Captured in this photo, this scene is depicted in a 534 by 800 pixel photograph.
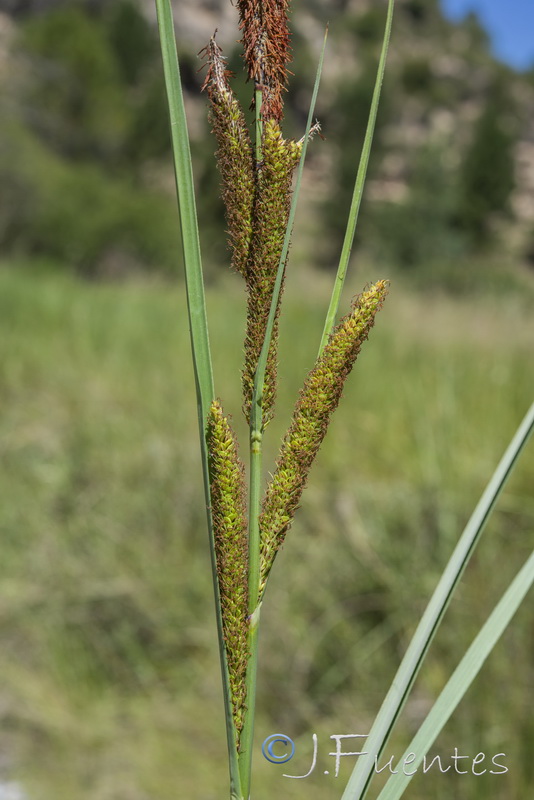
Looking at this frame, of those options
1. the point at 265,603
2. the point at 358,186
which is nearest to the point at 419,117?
the point at 265,603

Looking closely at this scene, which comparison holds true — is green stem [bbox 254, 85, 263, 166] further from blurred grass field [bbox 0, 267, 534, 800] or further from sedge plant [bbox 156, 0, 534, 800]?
blurred grass field [bbox 0, 267, 534, 800]

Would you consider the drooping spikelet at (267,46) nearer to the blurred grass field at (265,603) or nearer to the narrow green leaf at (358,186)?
the narrow green leaf at (358,186)

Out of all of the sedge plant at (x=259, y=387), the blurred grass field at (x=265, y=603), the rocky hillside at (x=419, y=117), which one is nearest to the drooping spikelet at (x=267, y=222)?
the sedge plant at (x=259, y=387)

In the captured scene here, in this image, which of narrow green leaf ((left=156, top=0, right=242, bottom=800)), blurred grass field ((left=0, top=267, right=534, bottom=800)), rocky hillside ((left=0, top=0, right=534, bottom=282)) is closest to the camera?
narrow green leaf ((left=156, top=0, right=242, bottom=800))

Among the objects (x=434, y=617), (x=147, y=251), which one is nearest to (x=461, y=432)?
(x=434, y=617)

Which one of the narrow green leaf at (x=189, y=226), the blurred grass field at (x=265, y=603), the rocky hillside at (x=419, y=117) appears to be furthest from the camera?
the rocky hillside at (x=419, y=117)

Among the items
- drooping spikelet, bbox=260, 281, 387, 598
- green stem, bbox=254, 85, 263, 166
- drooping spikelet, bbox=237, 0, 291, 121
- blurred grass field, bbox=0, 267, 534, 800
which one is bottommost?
drooping spikelet, bbox=260, 281, 387, 598

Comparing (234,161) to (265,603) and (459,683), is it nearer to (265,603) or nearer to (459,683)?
(459,683)

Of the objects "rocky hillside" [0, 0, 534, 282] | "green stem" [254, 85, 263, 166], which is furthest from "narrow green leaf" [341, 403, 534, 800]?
"rocky hillside" [0, 0, 534, 282]
